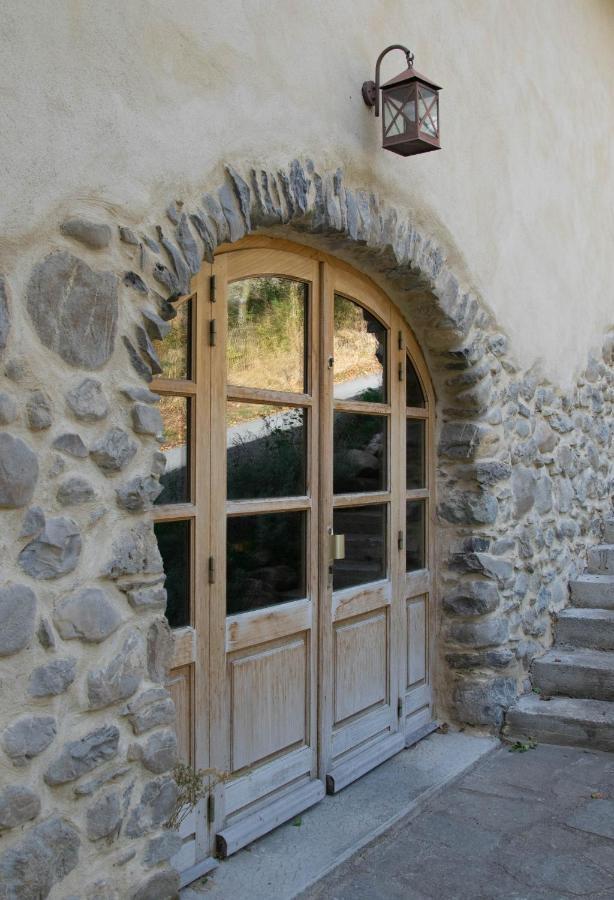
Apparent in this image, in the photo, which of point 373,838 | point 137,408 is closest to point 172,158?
→ point 137,408

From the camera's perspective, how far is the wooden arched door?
2754mm

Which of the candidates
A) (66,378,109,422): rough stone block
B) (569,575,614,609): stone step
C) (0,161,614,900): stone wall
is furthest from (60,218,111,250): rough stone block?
(569,575,614,609): stone step

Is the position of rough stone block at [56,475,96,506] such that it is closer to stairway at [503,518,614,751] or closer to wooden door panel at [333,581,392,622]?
wooden door panel at [333,581,392,622]

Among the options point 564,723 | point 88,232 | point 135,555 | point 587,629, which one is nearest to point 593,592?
point 587,629

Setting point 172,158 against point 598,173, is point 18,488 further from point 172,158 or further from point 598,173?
point 598,173

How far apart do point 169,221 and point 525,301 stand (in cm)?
283

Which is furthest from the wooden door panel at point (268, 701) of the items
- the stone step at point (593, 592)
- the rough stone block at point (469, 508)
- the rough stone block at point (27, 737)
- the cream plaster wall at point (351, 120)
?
the stone step at point (593, 592)

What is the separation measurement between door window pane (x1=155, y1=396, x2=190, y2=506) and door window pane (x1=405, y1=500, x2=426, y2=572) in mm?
1580

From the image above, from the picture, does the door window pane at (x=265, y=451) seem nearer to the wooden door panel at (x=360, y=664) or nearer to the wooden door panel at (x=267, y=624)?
the wooden door panel at (x=267, y=624)

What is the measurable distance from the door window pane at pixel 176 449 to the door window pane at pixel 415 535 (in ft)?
5.18

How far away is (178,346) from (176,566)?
2.30 ft

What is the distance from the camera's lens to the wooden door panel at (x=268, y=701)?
116 inches

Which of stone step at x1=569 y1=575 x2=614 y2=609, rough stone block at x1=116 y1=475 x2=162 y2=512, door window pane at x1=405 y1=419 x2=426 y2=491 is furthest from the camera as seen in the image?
stone step at x1=569 y1=575 x2=614 y2=609

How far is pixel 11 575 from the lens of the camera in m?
1.91
